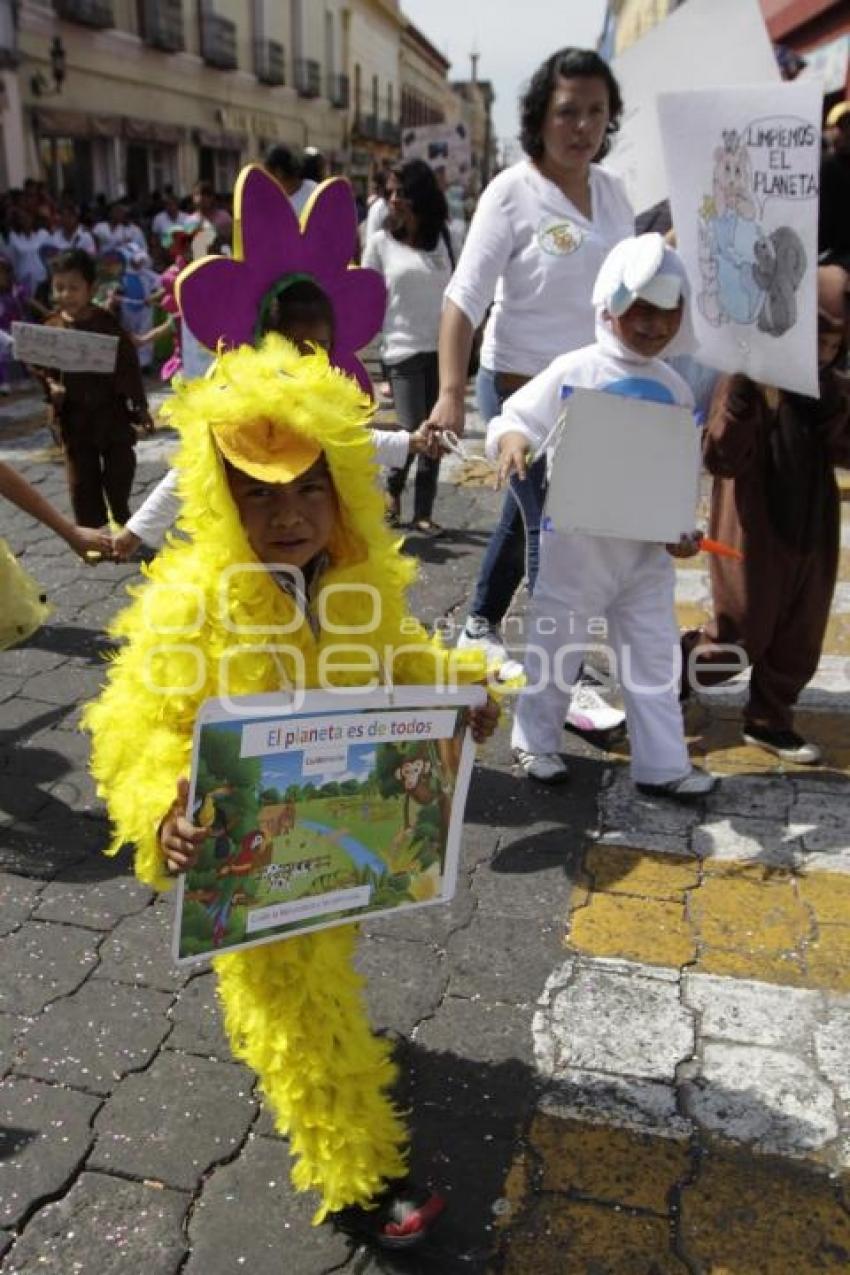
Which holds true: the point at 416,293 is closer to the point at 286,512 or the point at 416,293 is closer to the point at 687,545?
the point at 687,545

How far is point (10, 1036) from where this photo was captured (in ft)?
8.00

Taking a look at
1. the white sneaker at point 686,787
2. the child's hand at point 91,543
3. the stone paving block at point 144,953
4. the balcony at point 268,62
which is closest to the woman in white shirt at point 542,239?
the white sneaker at point 686,787

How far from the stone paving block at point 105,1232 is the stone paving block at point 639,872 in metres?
1.41

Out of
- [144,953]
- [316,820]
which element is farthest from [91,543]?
[316,820]

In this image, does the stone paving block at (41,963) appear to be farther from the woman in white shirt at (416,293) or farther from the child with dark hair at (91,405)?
the woman in white shirt at (416,293)

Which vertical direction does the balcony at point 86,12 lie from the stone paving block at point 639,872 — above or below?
above

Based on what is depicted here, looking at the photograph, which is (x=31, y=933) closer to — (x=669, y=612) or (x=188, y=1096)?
(x=188, y=1096)

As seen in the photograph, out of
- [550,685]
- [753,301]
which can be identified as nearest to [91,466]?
[550,685]

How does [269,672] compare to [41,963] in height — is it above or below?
above

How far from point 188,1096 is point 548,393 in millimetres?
1995

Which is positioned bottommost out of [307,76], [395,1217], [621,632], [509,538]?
[395,1217]

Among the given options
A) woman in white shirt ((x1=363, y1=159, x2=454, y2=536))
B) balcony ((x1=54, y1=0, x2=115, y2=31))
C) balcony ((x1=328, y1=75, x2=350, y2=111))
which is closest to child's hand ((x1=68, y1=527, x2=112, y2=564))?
woman in white shirt ((x1=363, y1=159, x2=454, y2=536))

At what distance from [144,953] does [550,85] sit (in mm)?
2767

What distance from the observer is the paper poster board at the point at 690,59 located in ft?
12.6
